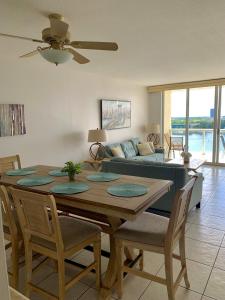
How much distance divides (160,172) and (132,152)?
8.93ft

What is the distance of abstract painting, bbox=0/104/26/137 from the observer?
329 centimetres

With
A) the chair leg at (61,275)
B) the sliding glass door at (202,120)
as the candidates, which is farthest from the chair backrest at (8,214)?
the sliding glass door at (202,120)

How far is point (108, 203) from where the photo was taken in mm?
1577

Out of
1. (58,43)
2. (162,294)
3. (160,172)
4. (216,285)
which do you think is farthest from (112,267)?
(58,43)

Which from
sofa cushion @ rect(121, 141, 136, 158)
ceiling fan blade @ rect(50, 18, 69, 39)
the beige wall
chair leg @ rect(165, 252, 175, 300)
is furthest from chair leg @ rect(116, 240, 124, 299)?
sofa cushion @ rect(121, 141, 136, 158)

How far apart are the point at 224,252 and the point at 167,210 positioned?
0.83 m

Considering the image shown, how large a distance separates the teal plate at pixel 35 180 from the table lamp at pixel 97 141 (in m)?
2.28

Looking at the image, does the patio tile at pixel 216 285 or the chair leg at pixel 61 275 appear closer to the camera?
the chair leg at pixel 61 275

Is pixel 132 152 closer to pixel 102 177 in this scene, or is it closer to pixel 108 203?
pixel 102 177

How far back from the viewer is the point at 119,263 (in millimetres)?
1759

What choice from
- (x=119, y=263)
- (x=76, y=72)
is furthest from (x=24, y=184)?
(x=76, y=72)

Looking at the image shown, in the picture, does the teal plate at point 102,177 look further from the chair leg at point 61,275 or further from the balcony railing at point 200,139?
the balcony railing at point 200,139

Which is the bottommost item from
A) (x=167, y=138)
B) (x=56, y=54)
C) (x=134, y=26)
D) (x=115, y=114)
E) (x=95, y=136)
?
(x=167, y=138)

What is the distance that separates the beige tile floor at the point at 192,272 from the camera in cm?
187
